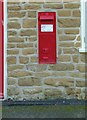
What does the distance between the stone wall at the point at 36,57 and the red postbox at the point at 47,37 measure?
0.34 ft

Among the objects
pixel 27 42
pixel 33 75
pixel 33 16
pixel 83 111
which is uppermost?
pixel 33 16

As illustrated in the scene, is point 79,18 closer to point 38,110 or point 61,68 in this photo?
point 61,68

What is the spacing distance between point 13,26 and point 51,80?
1.40 meters

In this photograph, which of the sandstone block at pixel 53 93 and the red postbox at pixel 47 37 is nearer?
the red postbox at pixel 47 37

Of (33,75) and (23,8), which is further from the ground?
(23,8)

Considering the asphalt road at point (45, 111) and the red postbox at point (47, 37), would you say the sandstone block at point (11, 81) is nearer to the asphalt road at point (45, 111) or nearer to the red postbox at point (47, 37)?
the asphalt road at point (45, 111)

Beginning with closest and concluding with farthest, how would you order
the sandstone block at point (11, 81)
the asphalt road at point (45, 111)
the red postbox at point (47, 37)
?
the asphalt road at point (45, 111) → the red postbox at point (47, 37) → the sandstone block at point (11, 81)

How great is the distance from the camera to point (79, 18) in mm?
8914

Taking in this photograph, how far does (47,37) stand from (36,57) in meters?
0.48

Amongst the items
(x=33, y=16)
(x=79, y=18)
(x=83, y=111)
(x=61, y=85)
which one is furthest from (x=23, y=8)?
(x=83, y=111)

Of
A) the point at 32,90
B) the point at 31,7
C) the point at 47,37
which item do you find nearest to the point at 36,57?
the point at 47,37

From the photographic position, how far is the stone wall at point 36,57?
8.91 m

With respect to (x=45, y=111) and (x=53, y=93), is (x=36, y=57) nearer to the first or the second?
(x=53, y=93)

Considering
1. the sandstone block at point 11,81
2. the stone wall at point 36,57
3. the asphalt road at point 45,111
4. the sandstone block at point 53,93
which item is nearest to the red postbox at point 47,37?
the stone wall at point 36,57
